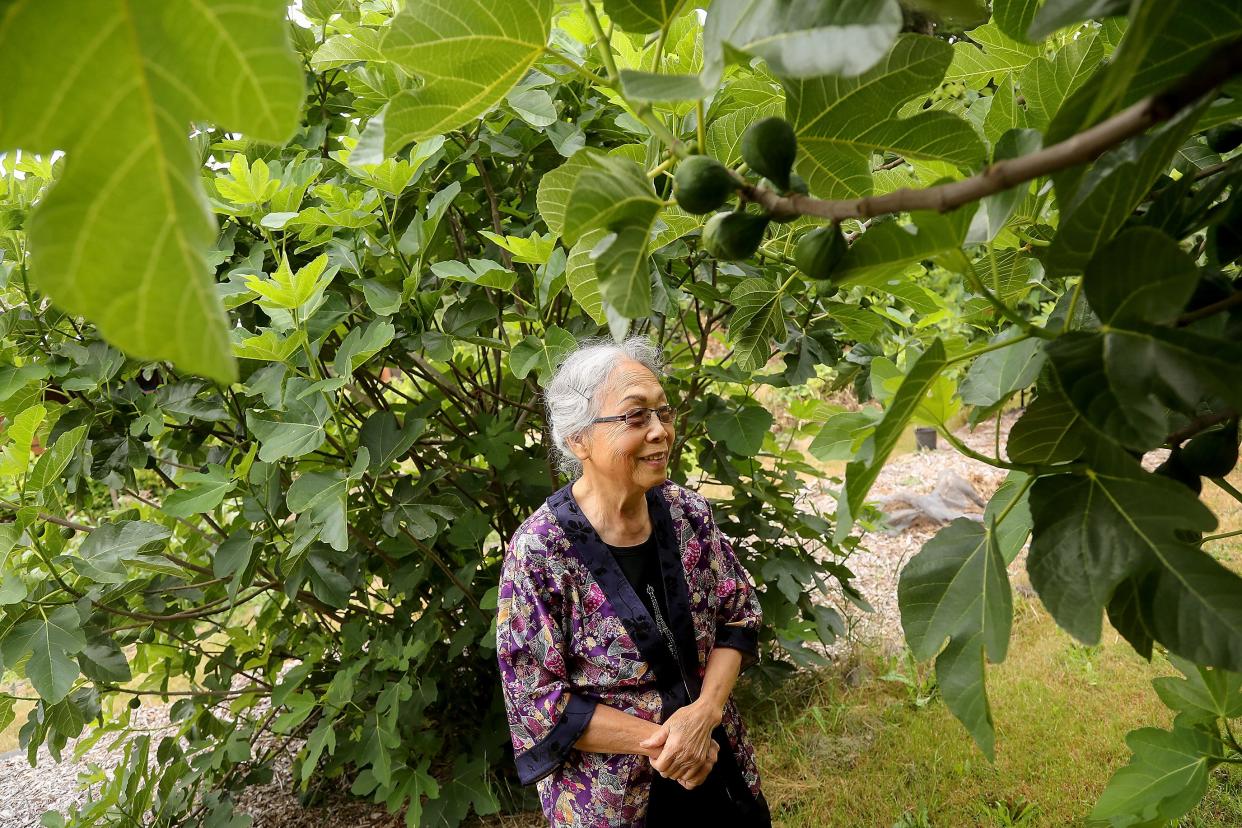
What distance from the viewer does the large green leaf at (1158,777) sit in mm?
1505

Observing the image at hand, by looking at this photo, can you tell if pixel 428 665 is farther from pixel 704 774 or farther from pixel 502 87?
pixel 502 87

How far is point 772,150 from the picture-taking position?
62 centimetres

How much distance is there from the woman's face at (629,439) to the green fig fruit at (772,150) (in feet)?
5.68

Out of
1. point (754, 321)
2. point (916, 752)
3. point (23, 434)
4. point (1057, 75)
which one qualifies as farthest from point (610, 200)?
point (916, 752)

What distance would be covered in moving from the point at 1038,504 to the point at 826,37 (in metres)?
0.43

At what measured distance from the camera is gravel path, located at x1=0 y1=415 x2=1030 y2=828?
3611mm

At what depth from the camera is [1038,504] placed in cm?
70

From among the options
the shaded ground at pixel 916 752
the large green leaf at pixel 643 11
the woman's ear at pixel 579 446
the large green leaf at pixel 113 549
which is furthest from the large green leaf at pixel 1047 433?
the shaded ground at pixel 916 752

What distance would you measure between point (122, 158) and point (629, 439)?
2.05 meters

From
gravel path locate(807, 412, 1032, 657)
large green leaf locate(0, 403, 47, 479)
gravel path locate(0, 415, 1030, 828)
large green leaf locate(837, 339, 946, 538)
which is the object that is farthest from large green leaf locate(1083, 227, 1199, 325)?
gravel path locate(807, 412, 1032, 657)

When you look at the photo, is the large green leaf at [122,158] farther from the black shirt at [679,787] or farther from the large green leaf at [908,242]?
the black shirt at [679,787]

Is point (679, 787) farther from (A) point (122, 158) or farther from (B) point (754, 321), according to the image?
(A) point (122, 158)

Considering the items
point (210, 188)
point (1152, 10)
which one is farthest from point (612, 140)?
point (1152, 10)

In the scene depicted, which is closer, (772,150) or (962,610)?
(772,150)
